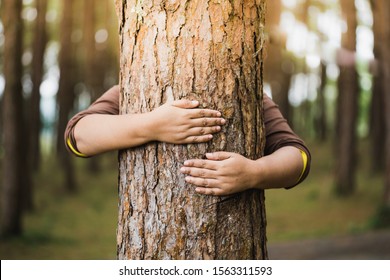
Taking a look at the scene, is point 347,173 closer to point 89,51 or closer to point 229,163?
point 89,51

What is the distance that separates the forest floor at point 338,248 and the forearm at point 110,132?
7.03m

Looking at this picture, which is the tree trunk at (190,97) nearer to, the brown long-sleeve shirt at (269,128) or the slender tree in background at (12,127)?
the brown long-sleeve shirt at (269,128)

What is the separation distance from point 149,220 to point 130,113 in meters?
0.55

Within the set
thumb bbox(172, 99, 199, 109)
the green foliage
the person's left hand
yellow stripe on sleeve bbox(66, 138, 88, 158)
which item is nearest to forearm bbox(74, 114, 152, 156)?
yellow stripe on sleeve bbox(66, 138, 88, 158)

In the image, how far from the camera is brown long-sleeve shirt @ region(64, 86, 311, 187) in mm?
2844

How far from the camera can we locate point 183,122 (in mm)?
2469

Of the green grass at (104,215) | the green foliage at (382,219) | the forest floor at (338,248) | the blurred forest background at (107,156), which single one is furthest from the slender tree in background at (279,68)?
the forest floor at (338,248)

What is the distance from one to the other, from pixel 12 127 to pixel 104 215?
193 inches

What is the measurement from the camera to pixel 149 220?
2.59 metres

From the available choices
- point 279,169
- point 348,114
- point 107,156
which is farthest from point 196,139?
point 107,156

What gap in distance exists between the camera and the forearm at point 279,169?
8.44 ft

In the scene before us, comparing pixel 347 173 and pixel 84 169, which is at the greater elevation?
pixel 84 169

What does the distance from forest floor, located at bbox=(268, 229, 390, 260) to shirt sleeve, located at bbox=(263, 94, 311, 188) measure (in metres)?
6.64
